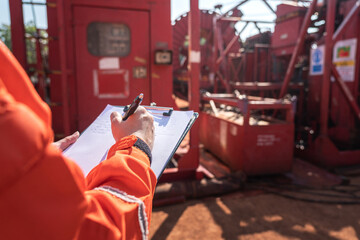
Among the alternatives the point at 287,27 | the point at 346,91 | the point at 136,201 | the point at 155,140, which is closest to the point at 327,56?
the point at 346,91

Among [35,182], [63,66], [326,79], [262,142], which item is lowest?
[262,142]

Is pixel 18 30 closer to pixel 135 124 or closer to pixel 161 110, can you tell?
pixel 161 110

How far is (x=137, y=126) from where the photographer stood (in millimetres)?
930

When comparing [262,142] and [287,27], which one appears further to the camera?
[287,27]

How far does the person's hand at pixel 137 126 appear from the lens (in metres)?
0.92

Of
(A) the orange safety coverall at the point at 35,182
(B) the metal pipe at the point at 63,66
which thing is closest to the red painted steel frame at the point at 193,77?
(B) the metal pipe at the point at 63,66

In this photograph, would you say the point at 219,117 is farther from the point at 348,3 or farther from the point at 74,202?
the point at 74,202

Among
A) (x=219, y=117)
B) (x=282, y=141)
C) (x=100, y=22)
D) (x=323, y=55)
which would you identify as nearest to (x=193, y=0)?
(x=100, y=22)

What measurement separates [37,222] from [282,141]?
342 cm

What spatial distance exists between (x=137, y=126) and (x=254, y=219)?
2155 millimetres

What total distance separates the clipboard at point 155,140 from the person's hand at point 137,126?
90 millimetres

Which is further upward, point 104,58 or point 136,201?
point 104,58

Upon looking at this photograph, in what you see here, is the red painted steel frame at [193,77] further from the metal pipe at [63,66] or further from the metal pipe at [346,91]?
the metal pipe at [346,91]

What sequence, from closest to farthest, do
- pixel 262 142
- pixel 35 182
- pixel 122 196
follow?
1. pixel 35 182
2. pixel 122 196
3. pixel 262 142
